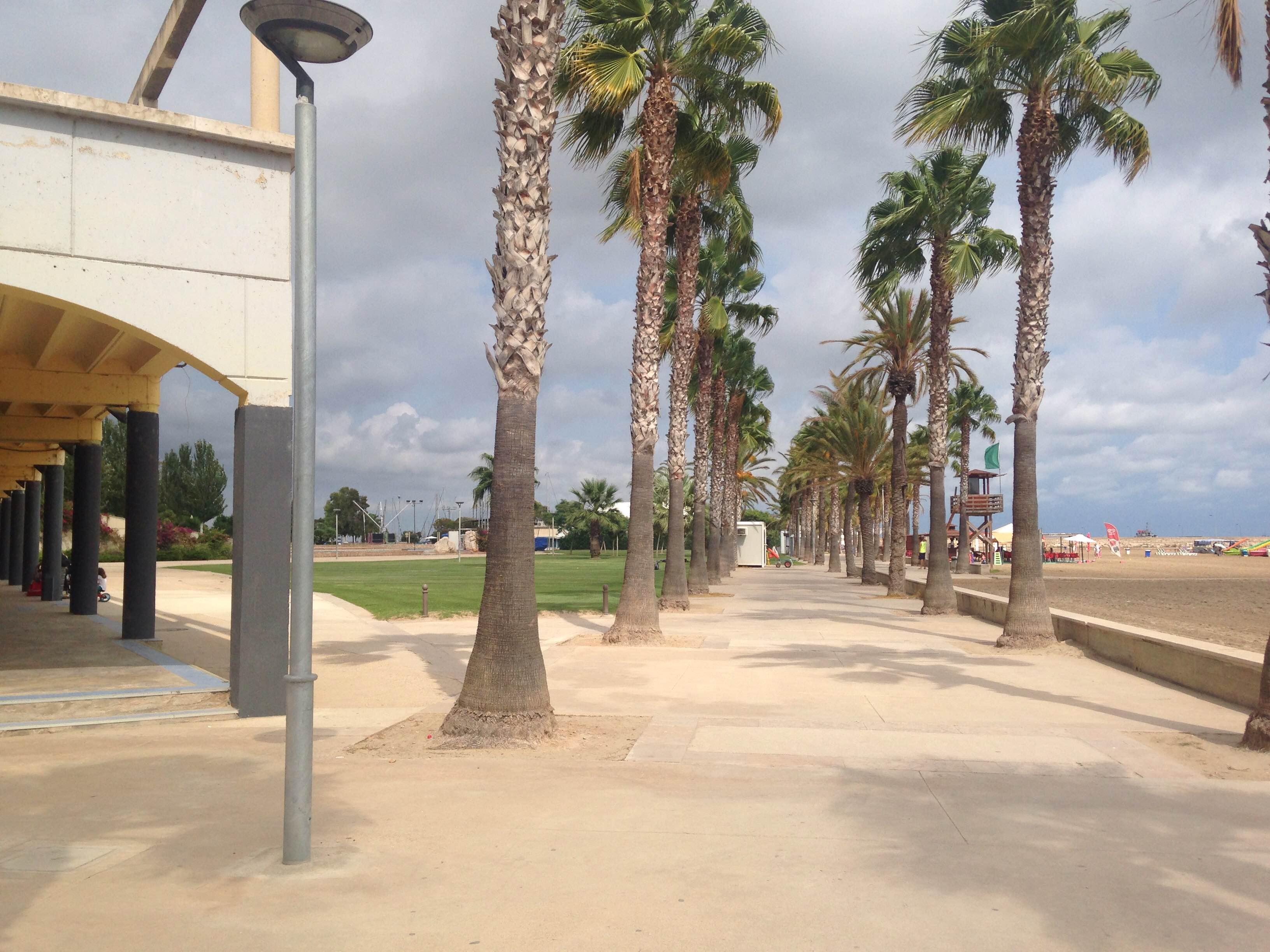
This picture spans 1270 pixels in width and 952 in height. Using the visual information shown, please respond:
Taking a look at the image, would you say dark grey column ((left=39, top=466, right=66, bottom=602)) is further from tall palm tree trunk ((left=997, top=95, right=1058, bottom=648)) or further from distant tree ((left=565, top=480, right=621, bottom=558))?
distant tree ((left=565, top=480, right=621, bottom=558))

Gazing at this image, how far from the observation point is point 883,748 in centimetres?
879

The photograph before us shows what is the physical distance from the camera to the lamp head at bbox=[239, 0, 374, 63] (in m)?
5.13

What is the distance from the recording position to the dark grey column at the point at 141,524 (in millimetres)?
15383

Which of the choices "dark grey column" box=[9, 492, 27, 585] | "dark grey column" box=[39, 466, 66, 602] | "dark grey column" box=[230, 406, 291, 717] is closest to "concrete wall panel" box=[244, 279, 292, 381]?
"dark grey column" box=[230, 406, 291, 717]

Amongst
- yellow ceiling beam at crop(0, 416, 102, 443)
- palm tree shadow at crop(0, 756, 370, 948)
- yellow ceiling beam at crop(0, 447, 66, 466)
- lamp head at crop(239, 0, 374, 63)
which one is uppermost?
lamp head at crop(239, 0, 374, 63)

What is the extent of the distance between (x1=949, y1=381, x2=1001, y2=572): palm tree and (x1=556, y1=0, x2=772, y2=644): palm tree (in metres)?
37.0

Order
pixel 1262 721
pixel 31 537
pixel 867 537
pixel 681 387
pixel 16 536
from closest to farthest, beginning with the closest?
pixel 1262 721
pixel 681 387
pixel 31 537
pixel 16 536
pixel 867 537

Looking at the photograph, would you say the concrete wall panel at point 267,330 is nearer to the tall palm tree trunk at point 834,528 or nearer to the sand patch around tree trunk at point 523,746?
the sand patch around tree trunk at point 523,746

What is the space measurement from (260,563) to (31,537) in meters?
24.0

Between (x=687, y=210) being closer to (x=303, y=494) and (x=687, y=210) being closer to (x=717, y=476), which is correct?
(x=303, y=494)

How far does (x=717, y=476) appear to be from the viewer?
4969 cm

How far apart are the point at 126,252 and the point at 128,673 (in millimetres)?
5023

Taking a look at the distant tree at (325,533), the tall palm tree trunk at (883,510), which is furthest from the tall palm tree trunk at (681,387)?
the distant tree at (325,533)

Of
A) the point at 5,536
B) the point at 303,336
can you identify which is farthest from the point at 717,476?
the point at 303,336
